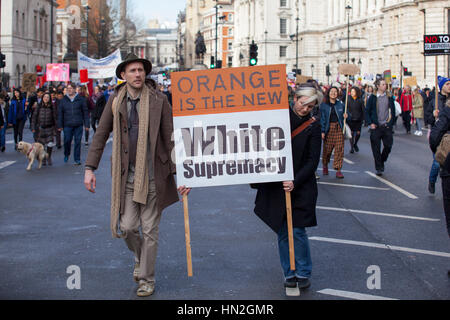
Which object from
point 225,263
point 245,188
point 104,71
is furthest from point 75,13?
point 225,263

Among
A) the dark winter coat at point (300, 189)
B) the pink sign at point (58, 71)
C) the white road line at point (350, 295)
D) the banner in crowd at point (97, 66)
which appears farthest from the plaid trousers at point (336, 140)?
the pink sign at point (58, 71)

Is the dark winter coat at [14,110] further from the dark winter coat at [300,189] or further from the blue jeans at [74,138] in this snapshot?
the dark winter coat at [300,189]

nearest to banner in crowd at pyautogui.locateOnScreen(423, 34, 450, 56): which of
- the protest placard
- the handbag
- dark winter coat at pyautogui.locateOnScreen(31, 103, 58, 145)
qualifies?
the handbag

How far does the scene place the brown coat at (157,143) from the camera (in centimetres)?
593

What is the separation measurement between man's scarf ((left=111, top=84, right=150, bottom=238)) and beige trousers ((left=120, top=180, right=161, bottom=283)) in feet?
0.26

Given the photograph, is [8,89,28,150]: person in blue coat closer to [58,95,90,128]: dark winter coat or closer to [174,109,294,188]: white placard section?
[58,95,90,128]: dark winter coat

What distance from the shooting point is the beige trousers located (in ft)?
19.5

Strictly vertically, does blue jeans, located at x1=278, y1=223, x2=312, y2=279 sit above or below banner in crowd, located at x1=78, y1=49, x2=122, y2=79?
below

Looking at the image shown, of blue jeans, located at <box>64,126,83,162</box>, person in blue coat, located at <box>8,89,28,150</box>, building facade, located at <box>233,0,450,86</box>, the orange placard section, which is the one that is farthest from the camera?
building facade, located at <box>233,0,450,86</box>

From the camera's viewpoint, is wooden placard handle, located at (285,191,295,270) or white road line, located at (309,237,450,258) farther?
white road line, located at (309,237,450,258)

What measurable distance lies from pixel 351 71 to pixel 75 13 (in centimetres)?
5345

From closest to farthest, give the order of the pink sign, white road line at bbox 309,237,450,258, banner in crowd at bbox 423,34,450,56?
white road line at bbox 309,237,450,258 < banner in crowd at bbox 423,34,450,56 < the pink sign
